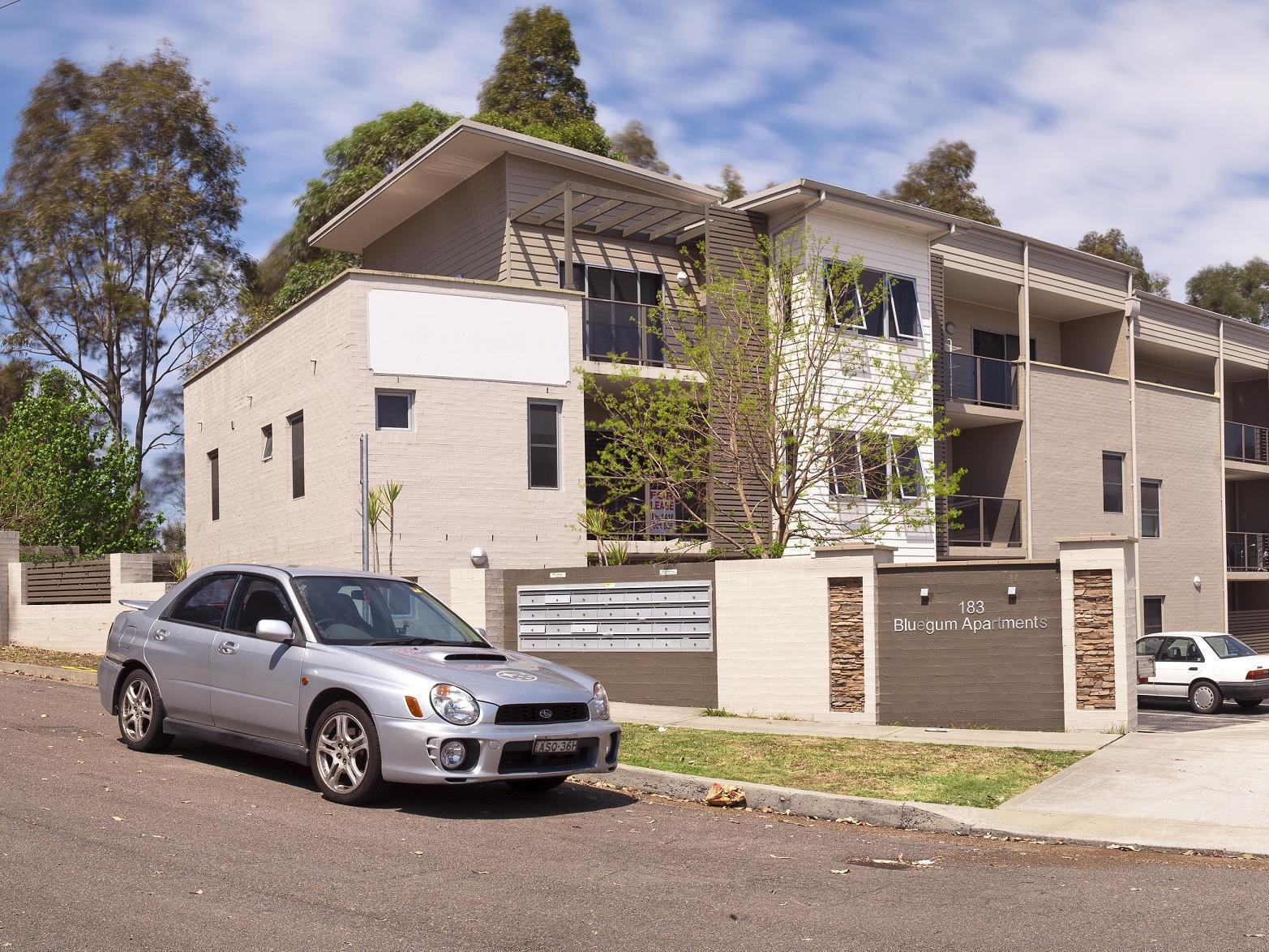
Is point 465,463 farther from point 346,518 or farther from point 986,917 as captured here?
point 986,917

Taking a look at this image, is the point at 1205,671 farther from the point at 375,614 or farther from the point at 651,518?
the point at 375,614

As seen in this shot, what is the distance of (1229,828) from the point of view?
27.9 ft

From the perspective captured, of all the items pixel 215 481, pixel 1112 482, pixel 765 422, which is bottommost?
pixel 1112 482

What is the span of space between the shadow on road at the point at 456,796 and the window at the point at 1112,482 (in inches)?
892

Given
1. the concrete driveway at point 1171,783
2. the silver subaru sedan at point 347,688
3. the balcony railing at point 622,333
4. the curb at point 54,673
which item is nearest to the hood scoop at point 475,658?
the silver subaru sedan at point 347,688

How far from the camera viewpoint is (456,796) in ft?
29.7

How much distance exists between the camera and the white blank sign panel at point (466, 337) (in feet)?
63.4

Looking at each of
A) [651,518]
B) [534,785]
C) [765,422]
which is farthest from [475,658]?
[651,518]

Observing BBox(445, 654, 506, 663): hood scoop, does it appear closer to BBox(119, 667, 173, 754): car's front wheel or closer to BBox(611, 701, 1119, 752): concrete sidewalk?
BBox(119, 667, 173, 754): car's front wheel

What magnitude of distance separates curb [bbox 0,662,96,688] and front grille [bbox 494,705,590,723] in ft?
32.1

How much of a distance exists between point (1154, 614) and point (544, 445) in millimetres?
17698

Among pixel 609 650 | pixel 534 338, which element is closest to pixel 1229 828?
pixel 609 650

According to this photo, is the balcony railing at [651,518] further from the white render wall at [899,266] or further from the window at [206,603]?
the window at [206,603]

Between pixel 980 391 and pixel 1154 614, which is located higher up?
pixel 980 391
